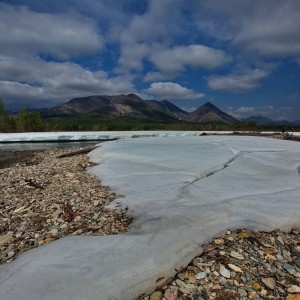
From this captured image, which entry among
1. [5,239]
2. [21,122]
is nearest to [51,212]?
[5,239]

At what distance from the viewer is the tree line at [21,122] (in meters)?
38.8

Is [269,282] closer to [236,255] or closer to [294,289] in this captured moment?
[294,289]

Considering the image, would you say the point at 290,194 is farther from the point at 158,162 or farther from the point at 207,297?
the point at 158,162

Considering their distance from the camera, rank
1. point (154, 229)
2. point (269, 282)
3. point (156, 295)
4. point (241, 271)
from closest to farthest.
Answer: point (156, 295) < point (269, 282) < point (241, 271) < point (154, 229)

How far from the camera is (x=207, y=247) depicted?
11.7 ft

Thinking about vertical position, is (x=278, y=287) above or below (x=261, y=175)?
below

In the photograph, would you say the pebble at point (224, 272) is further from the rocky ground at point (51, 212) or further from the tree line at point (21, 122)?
the tree line at point (21, 122)

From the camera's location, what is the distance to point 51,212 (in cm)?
514

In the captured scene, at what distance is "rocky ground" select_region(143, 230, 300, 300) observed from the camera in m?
2.89

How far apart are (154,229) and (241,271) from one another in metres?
1.18

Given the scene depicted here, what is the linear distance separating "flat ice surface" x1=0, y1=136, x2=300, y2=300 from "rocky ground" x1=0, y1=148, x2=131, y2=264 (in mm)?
383

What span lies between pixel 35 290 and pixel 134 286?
2.93 ft

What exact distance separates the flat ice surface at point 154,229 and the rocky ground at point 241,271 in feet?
0.46

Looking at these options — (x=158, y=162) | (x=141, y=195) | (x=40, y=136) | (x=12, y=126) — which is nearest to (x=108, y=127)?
(x=12, y=126)
